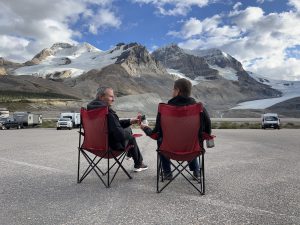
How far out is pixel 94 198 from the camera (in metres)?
5.72

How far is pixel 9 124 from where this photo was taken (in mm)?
42000

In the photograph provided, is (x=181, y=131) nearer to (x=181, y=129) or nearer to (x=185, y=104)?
(x=181, y=129)

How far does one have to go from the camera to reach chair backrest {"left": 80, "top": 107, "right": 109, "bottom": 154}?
6.54 m

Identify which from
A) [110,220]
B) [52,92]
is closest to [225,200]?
[110,220]

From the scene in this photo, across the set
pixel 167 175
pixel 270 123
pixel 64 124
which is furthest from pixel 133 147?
pixel 270 123

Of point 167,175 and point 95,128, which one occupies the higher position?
point 95,128

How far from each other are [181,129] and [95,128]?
144 centimetres

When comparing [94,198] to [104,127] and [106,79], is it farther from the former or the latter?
[106,79]

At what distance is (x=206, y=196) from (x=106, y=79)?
614ft

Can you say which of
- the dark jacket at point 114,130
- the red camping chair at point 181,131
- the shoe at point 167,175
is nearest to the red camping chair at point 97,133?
the dark jacket at point 114,130

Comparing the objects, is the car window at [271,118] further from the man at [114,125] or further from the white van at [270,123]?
the man at [114,125]

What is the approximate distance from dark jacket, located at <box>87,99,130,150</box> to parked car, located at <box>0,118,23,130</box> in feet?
122

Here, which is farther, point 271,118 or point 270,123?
point 271,118

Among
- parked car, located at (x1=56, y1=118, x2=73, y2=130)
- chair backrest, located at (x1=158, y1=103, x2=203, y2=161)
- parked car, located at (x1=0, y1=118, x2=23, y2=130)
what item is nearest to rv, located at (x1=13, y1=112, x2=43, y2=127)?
parked car, located at (x1=0, y1=118, x2=23, y2=130)
